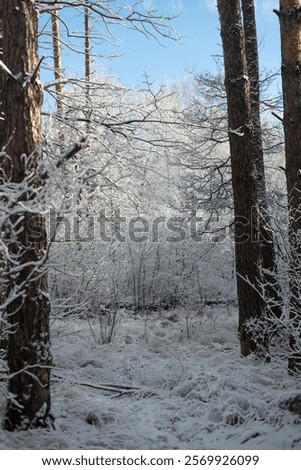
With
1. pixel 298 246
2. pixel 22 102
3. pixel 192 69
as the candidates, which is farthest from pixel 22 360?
pixel 192 69

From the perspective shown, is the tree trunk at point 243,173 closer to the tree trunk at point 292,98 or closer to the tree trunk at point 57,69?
the tree trunk at point 292,98

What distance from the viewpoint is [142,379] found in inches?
213

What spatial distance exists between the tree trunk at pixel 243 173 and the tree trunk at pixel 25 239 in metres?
3.11

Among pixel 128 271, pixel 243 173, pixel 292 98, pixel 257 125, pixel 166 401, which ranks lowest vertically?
pixel 166 401

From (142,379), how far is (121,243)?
17.3 ft

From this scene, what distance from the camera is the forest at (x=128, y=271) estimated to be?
11.5 ft

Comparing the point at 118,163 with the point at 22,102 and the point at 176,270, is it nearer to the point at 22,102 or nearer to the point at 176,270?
the point at 22,102

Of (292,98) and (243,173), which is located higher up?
Result: (292,98)

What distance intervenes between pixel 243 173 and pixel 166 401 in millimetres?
3102

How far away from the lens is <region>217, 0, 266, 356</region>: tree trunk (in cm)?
602

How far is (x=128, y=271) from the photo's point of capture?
10.5 meters

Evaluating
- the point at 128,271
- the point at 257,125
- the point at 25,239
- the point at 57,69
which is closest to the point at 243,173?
the point at 257,125

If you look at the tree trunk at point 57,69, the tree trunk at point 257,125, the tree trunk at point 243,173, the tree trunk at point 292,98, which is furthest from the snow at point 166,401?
the tree trunk at point 57,69

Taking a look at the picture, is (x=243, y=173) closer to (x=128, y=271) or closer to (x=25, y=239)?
(x=25, y=239)
